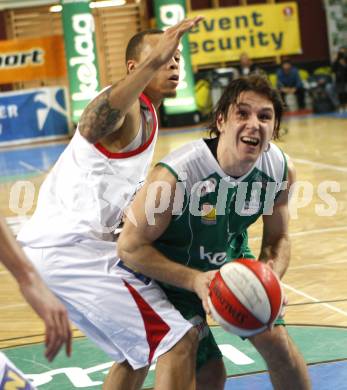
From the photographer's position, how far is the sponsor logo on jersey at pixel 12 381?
119 inches

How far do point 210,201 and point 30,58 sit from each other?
64.8ft

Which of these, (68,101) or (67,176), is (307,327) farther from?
(68,101)

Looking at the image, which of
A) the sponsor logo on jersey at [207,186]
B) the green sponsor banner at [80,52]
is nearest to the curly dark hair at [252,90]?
the sponsor logo on jersey at [207,186]

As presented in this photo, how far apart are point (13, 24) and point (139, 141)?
21.5 m

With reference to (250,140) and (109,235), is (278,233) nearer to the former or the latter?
(250,140)

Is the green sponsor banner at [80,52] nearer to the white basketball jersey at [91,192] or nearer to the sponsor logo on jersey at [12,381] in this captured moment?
the white basketball jersey at [91,192]

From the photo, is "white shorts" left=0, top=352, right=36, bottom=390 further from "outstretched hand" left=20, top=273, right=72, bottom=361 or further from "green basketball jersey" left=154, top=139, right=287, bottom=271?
"green basketball jersey" left=154, top=139, right=287, bottom=271

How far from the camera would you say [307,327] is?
5816 mm

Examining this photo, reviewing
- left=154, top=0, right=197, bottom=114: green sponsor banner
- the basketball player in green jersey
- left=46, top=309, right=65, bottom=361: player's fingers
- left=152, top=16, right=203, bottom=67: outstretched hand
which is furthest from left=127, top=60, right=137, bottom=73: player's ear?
left=154, top=0, right=197, bottom=114: green sponsor banner

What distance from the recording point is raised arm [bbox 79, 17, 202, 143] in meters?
3.65

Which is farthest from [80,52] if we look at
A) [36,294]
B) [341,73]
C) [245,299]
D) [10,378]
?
[36,294]

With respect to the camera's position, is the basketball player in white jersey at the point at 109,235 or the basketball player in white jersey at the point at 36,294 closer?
the basketball player in white jersey at the point at 36,294

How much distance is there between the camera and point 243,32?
81.2 feet

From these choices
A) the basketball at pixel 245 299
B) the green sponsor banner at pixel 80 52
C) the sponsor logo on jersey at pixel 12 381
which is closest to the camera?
the sponsor logo on jersey at pixel 12 381
